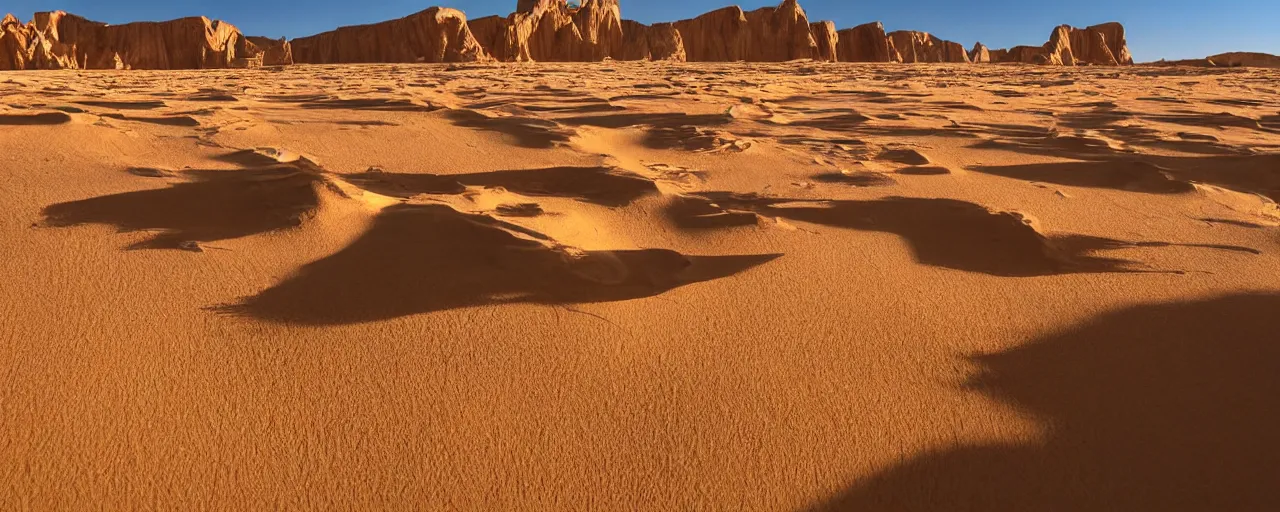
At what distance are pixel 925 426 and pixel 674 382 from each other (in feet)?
1.40

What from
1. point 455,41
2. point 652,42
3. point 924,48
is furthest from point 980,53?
point 455,41

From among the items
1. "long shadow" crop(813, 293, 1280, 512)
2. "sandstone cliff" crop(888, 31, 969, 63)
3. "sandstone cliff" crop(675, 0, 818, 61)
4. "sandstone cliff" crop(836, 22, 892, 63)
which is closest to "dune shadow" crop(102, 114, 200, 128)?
"long shadow" crop(813, 293, 1280, 512)

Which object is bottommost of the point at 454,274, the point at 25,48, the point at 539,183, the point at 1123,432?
the point at 1123,432

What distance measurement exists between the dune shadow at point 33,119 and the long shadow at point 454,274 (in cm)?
205

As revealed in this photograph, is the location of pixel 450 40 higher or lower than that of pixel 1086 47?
lower

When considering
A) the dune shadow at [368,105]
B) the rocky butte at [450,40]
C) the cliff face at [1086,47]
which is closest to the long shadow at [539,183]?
the dune shadow at [368,105]

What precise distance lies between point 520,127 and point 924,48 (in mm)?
34866

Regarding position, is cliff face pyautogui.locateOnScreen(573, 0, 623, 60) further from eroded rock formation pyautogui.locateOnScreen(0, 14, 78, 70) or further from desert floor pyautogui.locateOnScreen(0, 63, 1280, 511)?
desert floor pyautogui.locateOnScreen(0, 63, 1280, 511)

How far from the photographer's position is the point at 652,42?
2366 centimetres

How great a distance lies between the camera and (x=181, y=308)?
1.39 meters

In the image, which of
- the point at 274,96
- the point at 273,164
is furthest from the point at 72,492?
the point at 274,96

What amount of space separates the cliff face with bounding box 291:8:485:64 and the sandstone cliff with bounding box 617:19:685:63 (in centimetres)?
557

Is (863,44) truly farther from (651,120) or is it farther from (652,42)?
(651,120)

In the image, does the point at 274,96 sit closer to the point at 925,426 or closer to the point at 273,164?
the point at 273,164
